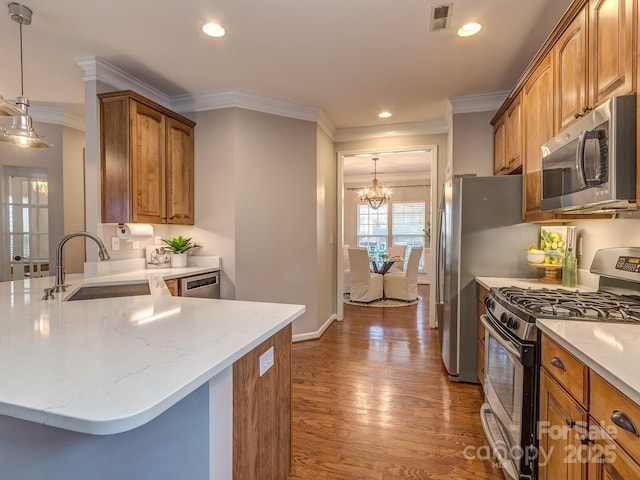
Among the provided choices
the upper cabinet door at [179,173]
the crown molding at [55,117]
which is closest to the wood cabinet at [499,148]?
the upper cabinet door at [179,173]

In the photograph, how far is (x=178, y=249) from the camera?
10.9 feet

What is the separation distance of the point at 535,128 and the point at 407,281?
3.79m

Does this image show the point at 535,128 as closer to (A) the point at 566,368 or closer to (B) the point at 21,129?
(A) the point at 566,368

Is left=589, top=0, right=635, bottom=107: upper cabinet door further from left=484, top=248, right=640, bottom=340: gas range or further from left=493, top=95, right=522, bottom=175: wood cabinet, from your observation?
left=493, top=95, right=522, bottom=175: wood cabinet

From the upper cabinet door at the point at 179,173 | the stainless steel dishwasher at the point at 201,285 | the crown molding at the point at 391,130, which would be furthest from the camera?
the crown molding at the point at 391,130

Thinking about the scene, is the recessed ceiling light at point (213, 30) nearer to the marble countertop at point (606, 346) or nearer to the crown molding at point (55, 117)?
the marble countertop at point (606, 346)

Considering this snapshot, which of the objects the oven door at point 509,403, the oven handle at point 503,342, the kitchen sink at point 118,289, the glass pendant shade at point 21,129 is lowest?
the oven door at point 509,403

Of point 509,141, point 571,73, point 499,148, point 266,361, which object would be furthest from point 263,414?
point 499,148

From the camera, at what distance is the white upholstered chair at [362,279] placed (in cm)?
550

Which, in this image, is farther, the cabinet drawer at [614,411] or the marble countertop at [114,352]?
the cabinet drawer at [614,411]

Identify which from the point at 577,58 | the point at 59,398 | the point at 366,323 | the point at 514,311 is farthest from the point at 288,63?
the point at 366,323

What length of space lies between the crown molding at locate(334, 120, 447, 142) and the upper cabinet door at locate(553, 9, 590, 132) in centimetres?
225

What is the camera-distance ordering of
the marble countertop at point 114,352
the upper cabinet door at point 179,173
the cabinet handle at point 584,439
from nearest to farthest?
the marble countertop at point 114,352, the cabinet handle at point 584,439, the upper cabinet door at point 179,173

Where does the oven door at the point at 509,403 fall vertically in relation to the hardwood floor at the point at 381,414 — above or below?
above
